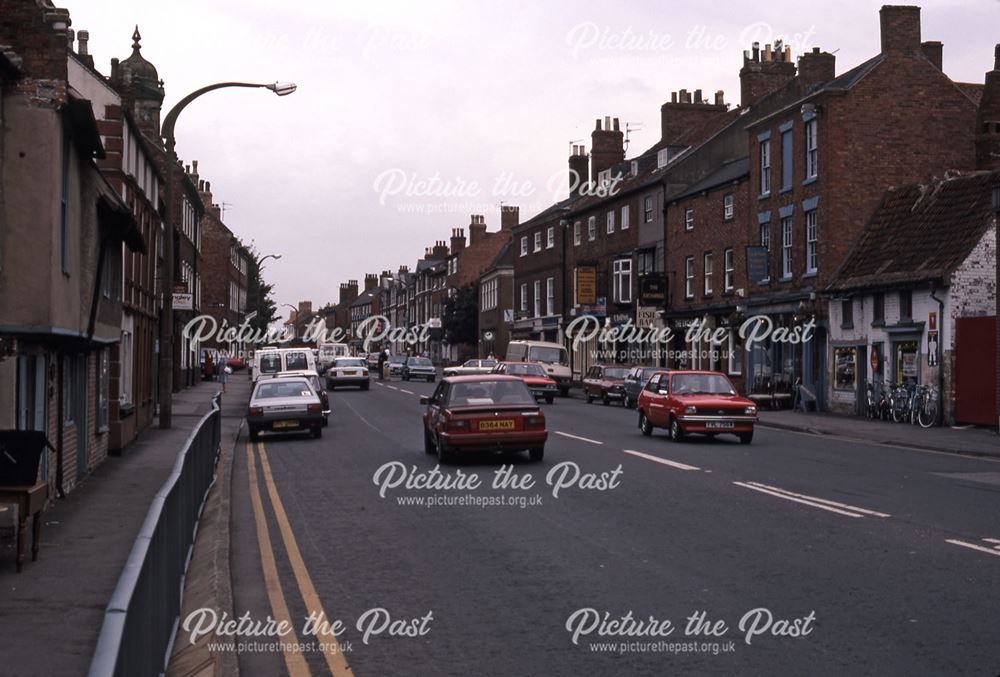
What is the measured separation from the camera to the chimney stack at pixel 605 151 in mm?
67688

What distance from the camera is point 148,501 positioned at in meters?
14.4

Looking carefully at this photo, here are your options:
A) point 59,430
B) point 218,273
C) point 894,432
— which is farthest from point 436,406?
point 218,273

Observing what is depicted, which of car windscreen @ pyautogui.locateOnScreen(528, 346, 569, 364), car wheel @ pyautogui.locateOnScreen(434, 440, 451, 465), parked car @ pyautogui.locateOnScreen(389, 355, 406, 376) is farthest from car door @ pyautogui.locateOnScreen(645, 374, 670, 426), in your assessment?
parked car @ pyautogui.locateOnScreen(389, 355, 406, 376)

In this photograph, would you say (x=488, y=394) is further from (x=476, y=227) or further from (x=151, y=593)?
(x=476, y=227)

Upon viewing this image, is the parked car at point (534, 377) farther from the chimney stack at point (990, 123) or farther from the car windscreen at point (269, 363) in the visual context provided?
the chimney stack at point (990, 123)

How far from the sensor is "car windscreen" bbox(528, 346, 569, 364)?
50.2m

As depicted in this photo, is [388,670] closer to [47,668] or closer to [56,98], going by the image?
[47,668]

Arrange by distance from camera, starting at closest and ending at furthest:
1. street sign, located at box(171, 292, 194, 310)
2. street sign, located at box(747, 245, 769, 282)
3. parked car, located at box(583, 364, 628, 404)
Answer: street sign, located at box(171, 292, 194, 310) → street sign, located at box(747, 245, 769, 282) → parked car, located at box(583, 364, 628, 404)

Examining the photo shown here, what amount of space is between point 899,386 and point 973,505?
1962 centimetres

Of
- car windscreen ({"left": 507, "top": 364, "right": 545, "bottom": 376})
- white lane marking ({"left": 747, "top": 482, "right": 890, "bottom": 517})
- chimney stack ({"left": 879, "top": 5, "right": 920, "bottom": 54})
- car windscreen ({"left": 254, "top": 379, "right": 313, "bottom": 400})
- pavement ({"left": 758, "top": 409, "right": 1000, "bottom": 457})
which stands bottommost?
pavement ({"left": 758, "top": 409, "right": 1000, "bottom": 457})

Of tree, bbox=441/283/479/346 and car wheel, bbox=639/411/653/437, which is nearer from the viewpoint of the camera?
car wheel, bbox=639/411/653/437

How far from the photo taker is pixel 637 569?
9.62 m

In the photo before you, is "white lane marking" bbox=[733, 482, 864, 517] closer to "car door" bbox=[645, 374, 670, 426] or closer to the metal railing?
the metal railing

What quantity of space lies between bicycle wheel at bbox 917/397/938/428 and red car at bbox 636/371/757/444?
28.0ft
